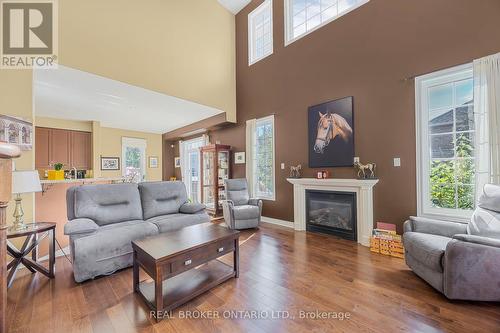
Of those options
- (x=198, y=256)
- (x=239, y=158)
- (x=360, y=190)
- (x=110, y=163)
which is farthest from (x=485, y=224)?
(x=110, y=163)

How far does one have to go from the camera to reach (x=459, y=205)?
110 inches

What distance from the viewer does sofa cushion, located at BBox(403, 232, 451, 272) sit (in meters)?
1.94

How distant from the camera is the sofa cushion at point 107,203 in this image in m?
2.71

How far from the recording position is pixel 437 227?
238cm

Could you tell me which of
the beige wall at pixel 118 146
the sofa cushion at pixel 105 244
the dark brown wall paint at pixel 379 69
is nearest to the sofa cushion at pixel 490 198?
the dark brown wall paint at pixel 379 69

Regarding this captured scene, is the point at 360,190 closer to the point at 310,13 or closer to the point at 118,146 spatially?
the point at 310,13

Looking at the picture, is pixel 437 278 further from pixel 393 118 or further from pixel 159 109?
pixel 159 109

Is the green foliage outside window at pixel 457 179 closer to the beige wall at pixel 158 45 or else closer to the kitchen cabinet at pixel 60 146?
the beige wall at pixel 158 45

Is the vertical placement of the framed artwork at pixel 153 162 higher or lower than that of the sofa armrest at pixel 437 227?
higher

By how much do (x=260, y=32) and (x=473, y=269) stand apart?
18.8 feet

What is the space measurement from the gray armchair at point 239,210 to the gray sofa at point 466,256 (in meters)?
2.50

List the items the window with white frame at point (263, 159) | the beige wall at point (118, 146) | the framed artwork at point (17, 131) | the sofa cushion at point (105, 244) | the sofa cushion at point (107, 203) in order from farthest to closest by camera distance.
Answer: the beige wall at point (118, 146) → the window with white frame at point (263, 159) → the sofa cushion at point (107, 203) → the framed artwork at point (17, 131) → the sofa cushion at point (105, 244)

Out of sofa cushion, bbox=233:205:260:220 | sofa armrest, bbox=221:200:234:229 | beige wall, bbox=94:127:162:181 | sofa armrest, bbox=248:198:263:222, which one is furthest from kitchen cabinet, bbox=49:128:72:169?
sofa armrest, bbox=248:198:263:222

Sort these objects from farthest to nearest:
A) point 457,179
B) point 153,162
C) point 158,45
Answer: point 153,162
point 158,45
point 457,179
